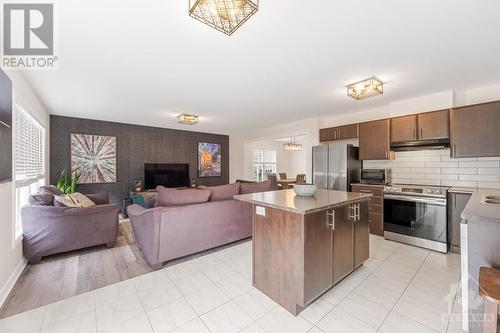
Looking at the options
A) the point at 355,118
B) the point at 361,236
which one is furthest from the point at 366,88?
the point at 361,236

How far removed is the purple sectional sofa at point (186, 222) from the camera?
→ 8.70ft

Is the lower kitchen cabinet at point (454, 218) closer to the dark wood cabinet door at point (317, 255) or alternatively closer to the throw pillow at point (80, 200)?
the dark wood cabinet door at point (317, 255)

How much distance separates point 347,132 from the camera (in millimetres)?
4504

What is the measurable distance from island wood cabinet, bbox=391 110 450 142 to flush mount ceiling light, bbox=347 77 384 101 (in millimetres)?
1085

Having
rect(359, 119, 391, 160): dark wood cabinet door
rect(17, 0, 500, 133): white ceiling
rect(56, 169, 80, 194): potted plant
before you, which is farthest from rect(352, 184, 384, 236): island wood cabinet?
rect(56, 169, 80, 194): potted plant

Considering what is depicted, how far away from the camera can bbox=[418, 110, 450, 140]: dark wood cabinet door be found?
Result: 3.32 m

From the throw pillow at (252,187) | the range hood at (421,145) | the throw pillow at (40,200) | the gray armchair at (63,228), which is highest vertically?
the range hood at (421,145)

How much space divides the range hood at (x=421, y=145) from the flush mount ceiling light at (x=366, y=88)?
4.22ft

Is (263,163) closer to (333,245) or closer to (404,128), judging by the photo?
(404,128)

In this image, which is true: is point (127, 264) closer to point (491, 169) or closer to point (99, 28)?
point (99, 28)

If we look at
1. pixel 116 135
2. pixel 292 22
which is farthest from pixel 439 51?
pixel 116 135

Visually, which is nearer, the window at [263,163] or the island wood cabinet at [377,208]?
the island wood cabinet at [377,208]

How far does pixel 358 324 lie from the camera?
172cm

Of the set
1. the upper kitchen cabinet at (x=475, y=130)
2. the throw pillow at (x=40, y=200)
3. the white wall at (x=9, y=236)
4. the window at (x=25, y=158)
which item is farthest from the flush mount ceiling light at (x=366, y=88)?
the throw pillow at (x=40, y=200)
